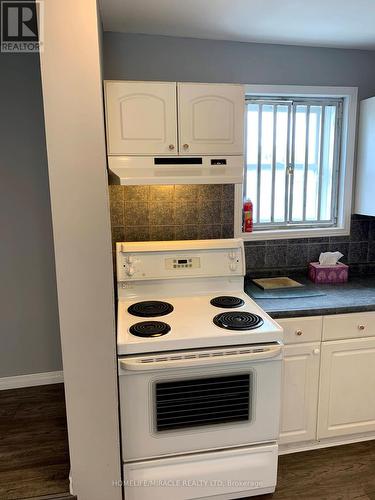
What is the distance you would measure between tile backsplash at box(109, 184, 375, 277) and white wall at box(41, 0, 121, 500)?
0.90 meters

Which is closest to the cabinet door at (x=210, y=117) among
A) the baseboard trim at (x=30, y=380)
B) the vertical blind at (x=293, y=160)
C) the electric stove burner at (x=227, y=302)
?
the vertical blind at (x=293, y=160)

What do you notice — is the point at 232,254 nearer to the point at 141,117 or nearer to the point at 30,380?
the point at 141,117

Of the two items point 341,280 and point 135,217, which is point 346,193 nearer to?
point 341,280

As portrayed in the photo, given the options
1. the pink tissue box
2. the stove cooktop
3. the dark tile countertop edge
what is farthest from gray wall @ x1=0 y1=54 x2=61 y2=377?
the pink tissue box

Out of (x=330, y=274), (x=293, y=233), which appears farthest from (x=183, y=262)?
(x=330, y=274)

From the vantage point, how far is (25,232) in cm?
268

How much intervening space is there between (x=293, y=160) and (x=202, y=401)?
1808 millimetres

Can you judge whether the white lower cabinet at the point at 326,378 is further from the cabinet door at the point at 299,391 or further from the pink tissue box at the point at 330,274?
the pink tissue box at the point at 330,274

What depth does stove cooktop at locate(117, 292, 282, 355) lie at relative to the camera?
1.75 meters

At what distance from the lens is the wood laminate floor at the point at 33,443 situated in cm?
193

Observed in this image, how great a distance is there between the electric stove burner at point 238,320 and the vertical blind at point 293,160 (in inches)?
39.1

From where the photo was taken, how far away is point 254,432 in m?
1.89

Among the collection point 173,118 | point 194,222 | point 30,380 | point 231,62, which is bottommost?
point 30,380

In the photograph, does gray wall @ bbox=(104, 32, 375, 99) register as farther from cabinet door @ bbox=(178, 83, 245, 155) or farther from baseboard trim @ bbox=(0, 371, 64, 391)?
baseboard trim @ bbox=(0, 371, 64, 391)
